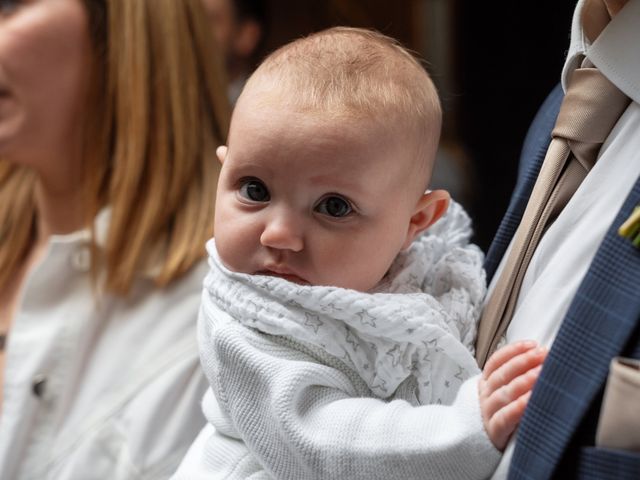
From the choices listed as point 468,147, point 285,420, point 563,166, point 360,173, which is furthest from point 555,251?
point 468,147

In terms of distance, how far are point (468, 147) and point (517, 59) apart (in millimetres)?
534

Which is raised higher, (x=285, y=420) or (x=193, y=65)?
(x=285, y=420)

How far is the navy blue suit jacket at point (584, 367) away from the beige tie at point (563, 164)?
174 millimetres

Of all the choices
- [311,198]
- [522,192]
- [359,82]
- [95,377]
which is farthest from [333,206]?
[95,377]

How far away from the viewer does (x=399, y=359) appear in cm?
108

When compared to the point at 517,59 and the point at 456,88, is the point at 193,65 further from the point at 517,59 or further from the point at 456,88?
the point at 456,88

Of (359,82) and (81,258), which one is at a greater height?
(359,82)

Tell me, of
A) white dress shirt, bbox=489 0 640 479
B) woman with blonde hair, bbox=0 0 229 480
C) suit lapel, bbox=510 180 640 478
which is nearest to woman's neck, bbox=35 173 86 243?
woman with blonde hair, bbox=0 0 229 480

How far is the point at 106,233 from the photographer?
2.03 m

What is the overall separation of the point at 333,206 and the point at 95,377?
3.27 feet

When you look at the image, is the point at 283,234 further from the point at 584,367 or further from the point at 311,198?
the point at 584,367

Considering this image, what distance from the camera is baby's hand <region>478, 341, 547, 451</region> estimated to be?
0.95 meters

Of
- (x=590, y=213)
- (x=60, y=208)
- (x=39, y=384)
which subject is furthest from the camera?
(x=60, y=208)

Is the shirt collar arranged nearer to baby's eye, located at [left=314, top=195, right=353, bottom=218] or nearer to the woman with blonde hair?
baby's eye, located at [left=314, top=195, right=353, bottom=218]
